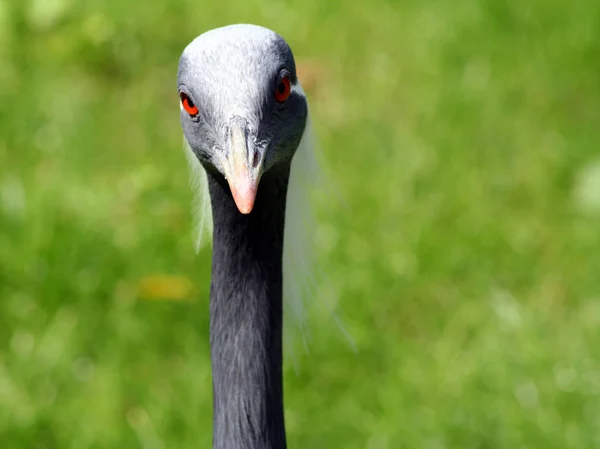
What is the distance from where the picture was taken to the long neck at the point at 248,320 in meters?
2.35

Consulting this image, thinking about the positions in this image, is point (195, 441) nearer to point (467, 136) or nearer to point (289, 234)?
point (289, 234)

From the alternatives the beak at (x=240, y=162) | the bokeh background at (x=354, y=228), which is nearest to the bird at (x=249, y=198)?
the beak at (x=240, y=162)

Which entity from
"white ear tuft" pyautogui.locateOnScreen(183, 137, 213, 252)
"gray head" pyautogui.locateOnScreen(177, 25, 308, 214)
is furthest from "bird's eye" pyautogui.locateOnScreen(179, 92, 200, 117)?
"white ear tuft" pyautogui.locateOnScreen(183, 137, 213, 252)

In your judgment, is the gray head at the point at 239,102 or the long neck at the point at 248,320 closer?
the gray head at the point at 239,102

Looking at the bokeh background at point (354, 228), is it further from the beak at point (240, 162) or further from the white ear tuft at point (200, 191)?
the beak at point (240, 162)

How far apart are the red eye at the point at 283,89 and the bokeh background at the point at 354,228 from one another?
571 mm

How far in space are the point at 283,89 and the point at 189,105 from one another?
199 mm

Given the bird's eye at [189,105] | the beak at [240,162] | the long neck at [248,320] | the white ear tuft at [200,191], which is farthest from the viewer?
the white ear tuft at [200,191]

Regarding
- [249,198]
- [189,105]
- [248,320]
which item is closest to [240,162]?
[249,198]

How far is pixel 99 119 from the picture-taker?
488cm

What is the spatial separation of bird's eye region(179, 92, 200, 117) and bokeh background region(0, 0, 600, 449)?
65cm

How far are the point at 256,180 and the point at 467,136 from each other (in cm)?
286

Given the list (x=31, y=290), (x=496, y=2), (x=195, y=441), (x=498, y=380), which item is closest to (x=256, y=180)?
(x=195, y=441)

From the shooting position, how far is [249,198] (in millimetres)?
2049
